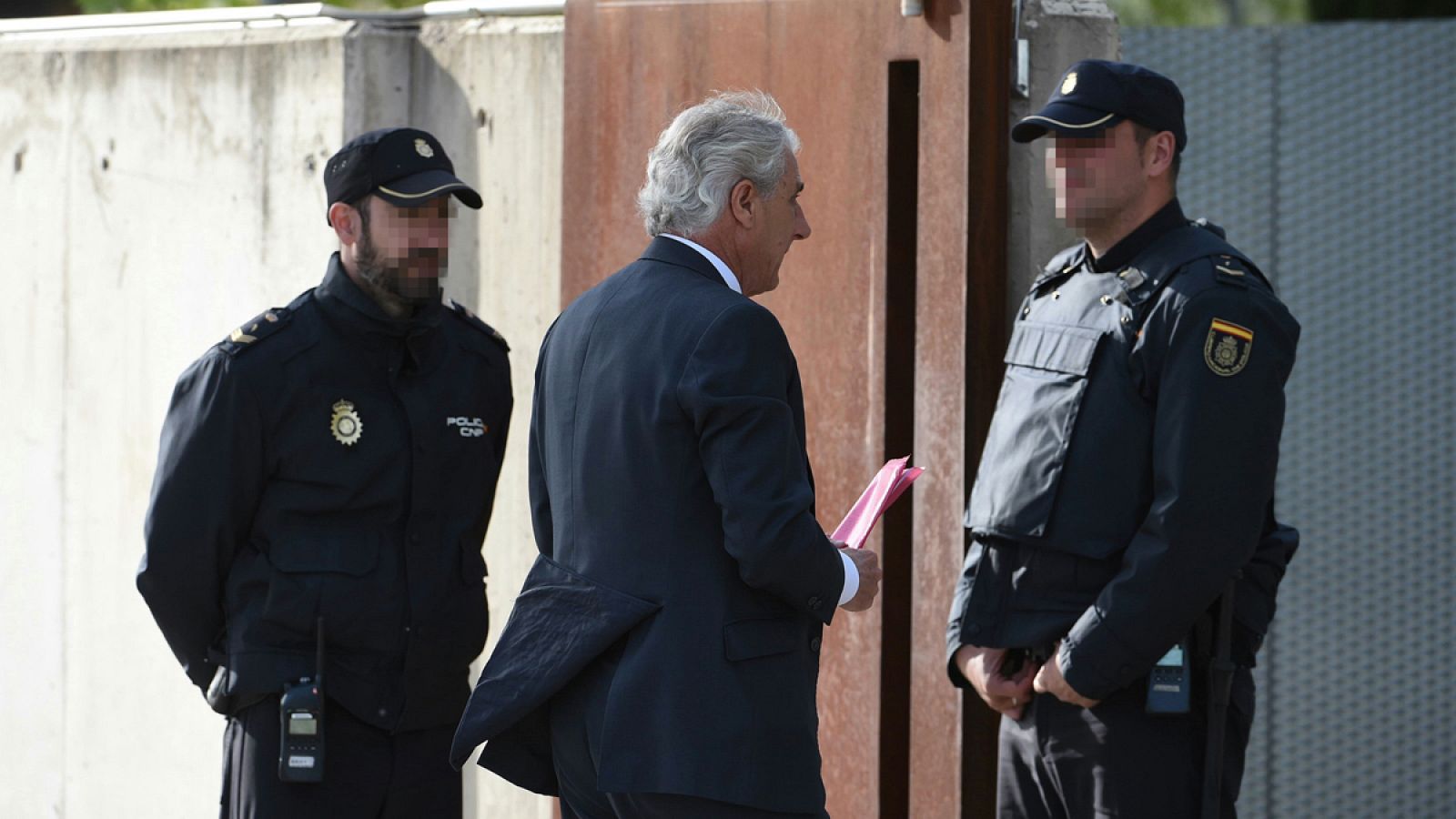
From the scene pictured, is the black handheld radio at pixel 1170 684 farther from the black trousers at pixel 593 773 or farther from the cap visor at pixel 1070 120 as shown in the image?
the cap visor at pixel 1070 120

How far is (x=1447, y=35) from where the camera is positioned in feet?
16.2

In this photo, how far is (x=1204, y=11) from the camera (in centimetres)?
1008

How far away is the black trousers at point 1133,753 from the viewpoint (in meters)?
2.80

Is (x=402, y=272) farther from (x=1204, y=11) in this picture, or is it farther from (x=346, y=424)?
(x=1204, y=11)

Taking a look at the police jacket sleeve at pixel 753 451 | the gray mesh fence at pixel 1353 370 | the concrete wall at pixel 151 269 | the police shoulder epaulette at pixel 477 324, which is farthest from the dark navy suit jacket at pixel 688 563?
the gray mesh fence at pixel 1353 370

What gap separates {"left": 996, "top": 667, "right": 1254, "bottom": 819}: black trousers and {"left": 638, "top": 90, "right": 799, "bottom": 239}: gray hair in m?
1.12

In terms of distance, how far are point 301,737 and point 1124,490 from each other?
61.2 inches

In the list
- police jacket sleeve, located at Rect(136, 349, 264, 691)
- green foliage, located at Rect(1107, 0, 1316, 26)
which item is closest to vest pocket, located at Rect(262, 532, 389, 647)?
police jacket sleeve, located at Rect(136, 349, 264, 691)

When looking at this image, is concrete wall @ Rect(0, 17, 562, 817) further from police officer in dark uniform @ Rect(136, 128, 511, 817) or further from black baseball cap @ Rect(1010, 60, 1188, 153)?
black baseball cap @ Rect(1010, 60, 1188, 153)

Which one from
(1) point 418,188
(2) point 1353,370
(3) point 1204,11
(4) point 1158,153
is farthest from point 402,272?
(3) point 1204,11

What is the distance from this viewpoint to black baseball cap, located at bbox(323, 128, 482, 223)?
10.5ft

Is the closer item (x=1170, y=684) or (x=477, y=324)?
(x=1170, y=684)

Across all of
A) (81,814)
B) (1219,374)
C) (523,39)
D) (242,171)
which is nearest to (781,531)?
(1219,374)

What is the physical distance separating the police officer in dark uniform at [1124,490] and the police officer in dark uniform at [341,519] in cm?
103
